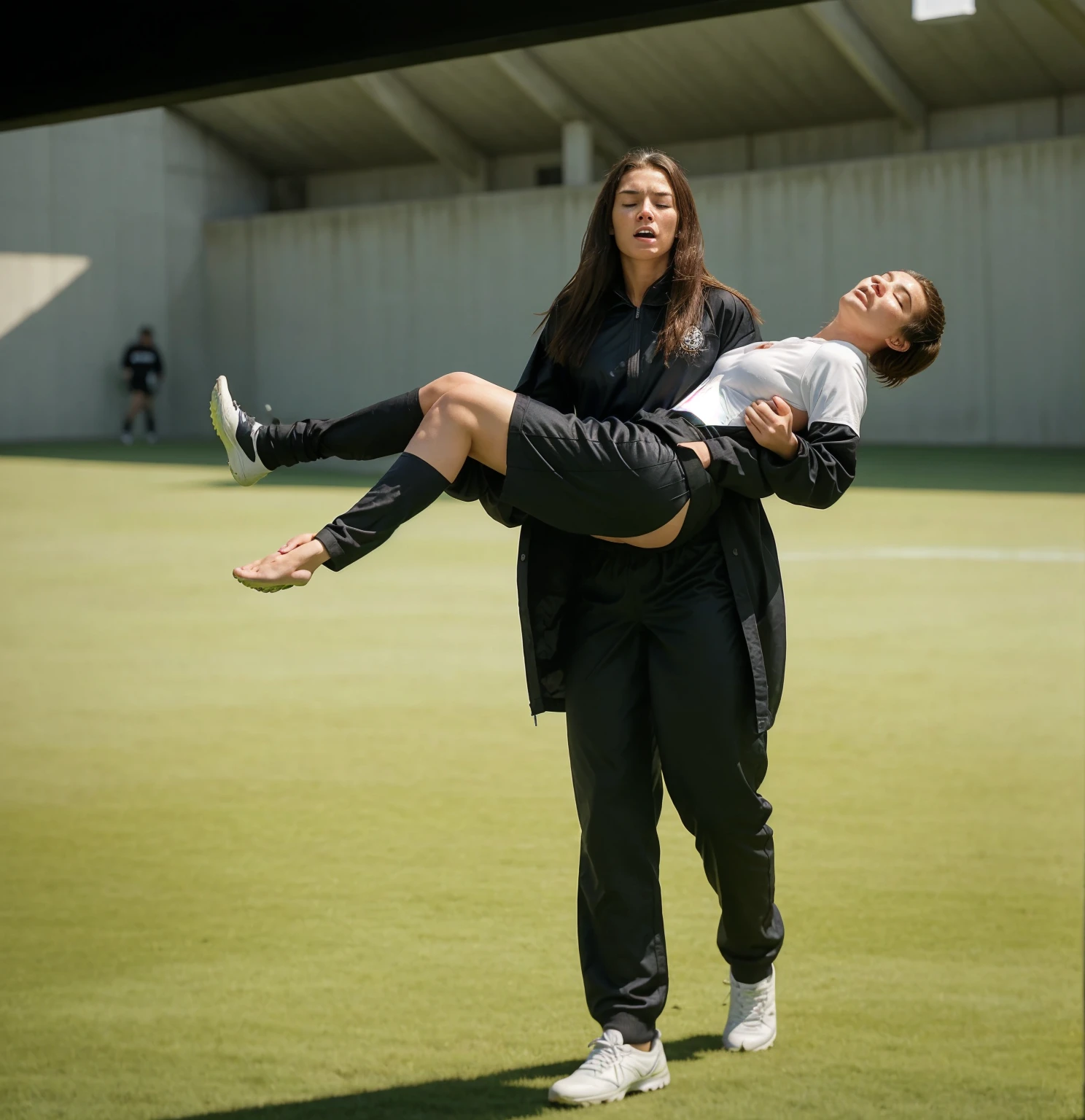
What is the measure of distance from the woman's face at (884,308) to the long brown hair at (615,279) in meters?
0.20

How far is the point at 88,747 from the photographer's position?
581 centimetres

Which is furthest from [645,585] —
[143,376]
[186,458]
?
[143,376]

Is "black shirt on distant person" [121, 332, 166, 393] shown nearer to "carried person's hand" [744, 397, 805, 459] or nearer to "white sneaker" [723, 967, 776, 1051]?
"white sneaker" [723, 967, 776, 1051]

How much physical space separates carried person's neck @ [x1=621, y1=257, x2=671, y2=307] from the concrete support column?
795 inches

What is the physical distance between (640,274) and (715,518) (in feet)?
1.73

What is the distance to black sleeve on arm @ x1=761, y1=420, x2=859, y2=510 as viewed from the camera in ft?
9.09

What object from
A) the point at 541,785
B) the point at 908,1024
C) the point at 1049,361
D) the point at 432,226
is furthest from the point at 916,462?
the point at 908,1024

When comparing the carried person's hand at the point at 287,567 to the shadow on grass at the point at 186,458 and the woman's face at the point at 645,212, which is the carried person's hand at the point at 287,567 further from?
the shadow on grass at the point at 186,458

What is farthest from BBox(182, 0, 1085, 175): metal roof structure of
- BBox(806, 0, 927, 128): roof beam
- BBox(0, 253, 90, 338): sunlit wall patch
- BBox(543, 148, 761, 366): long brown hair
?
BBox(543, 148, 761, 366): long brown hair

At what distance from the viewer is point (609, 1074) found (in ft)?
9.49

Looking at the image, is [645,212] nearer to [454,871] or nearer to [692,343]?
[692,343]

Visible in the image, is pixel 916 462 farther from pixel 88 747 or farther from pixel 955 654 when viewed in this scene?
pixel 88 747

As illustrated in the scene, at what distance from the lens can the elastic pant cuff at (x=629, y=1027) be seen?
9.66 ft

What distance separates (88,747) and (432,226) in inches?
759
